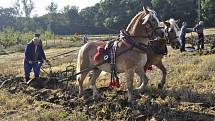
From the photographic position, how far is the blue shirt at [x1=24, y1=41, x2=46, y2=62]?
536 inches

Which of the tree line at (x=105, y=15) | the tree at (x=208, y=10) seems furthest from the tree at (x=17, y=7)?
the tree at (x=208, y=10)

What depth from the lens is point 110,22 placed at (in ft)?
205

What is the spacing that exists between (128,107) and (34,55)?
551 centimetres

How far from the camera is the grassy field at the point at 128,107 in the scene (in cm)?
859

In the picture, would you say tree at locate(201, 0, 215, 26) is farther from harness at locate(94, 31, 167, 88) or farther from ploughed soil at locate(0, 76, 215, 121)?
harness at locate(94, 31, 167, 88)

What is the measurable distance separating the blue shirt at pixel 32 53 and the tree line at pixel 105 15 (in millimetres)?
24663

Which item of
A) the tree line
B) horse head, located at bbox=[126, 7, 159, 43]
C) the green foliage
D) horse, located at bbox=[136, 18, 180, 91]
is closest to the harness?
horse head, located at bbox=[126, 7, 159, 43]

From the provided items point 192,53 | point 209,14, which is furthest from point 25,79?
point 209,14

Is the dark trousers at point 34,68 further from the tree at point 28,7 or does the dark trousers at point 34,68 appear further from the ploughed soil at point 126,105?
the tree at point 28,7

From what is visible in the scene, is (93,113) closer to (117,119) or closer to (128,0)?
(117,119)

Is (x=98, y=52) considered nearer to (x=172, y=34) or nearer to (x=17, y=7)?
(x=172, y=34)

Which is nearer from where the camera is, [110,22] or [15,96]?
[15,96]

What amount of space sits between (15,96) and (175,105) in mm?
4702

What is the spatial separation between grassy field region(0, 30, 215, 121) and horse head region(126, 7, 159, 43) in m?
1.46
